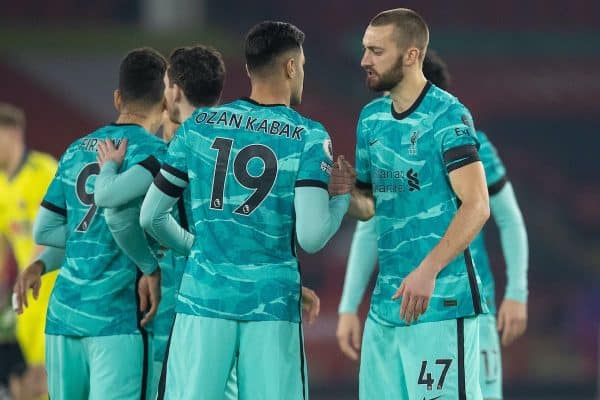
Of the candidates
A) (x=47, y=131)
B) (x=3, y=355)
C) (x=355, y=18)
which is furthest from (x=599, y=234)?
(x=3, y=355)

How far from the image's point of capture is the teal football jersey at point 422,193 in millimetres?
4297

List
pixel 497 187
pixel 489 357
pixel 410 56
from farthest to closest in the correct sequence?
pixel 497 187 → pixel 489 357 → pixel 410 56

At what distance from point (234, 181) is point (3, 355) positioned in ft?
12.5

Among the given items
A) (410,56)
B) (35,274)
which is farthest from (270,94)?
(35,274)

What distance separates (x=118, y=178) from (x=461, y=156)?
Answer: 48.8 inches

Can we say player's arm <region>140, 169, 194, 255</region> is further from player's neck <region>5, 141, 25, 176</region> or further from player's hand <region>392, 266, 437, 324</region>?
player's neck <region>5, 141, 25, 176</region>

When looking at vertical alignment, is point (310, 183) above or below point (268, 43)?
below

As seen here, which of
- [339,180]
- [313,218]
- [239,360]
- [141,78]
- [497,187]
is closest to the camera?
[313,218]

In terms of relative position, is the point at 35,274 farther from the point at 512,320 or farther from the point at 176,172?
the point at 512,320

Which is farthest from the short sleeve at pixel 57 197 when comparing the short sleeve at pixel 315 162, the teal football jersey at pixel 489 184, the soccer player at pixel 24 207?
the soccer player at pixel 24 207

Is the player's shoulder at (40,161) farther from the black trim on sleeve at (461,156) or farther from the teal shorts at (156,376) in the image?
the black trim on sleeve at (461,156)

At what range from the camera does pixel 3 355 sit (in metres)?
7.52

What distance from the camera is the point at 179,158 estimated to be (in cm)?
428

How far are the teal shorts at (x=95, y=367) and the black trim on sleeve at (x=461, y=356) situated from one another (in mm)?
1214
